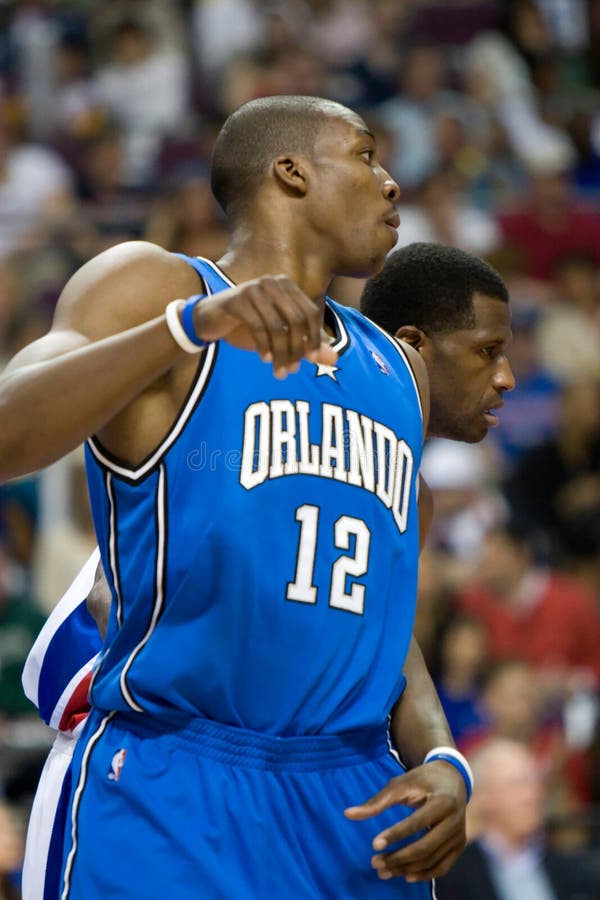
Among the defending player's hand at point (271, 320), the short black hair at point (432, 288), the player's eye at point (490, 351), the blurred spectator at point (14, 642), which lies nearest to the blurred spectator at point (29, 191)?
the blurred spectator at point (14, 642)

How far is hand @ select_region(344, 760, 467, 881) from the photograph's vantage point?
2943 millimetres

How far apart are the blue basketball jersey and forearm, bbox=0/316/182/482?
26cm

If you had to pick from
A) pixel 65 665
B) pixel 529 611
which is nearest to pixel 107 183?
pixel 529 611

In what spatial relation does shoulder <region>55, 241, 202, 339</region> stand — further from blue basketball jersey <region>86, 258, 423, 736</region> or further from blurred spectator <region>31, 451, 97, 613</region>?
blurred spectator <region>31, 451, 97, 613</region>

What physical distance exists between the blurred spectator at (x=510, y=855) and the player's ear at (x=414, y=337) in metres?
2.58

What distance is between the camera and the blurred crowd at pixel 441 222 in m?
7.16

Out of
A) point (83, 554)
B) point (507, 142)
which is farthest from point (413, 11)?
point (83, 554)

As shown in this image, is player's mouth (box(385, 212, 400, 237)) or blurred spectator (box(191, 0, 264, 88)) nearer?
player's mouth (box(385, 212, 400, 237))

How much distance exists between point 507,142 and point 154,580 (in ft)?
30.9

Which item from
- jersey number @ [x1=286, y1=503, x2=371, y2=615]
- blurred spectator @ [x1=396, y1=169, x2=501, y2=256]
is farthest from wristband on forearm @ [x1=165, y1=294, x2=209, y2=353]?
blurred spectator @ [x1=396, y1=169, x2=501, y2=256]

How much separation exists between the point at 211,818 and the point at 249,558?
467 mm

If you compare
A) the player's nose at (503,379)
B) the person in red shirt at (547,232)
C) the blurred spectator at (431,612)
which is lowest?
the blurred spectator at (431,612)

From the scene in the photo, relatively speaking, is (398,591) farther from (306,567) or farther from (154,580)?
(154,580)

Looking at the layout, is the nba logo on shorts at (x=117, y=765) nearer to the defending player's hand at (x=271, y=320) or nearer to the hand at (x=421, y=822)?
the hand at (x=421, y=822)
